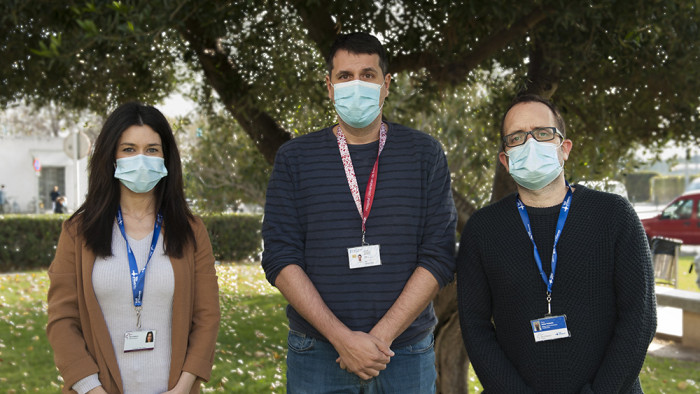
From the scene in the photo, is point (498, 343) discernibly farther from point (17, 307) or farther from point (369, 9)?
point (17, 307)

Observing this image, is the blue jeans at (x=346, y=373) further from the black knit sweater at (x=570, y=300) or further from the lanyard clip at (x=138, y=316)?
the lanyard clip at (x=138, y=316)

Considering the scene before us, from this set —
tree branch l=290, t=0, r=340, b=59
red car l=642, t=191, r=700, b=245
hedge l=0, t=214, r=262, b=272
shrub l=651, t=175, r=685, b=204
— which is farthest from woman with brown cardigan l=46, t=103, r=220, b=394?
shrub l=651, t=175, r=685, b=204

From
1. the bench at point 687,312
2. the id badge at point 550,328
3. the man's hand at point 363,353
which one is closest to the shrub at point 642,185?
the bench at point 687,312

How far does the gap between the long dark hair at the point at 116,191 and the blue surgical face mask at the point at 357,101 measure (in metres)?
0.77

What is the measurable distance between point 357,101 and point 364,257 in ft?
2.22

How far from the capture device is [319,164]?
2.81 m

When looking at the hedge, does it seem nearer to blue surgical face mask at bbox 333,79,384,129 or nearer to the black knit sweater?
blue surgical face mask at bbox 333,79,384,129

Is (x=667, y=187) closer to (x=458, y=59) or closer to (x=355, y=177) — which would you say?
(x=458, y=59)

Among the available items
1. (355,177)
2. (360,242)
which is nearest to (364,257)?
(360,242)

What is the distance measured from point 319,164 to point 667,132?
432 cm

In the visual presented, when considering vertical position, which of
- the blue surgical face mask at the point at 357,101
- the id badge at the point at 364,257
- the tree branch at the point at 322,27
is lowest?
the id badge at the point at 364,257

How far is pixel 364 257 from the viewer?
2641 mm

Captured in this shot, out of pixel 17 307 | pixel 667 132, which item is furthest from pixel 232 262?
pixel 667 132

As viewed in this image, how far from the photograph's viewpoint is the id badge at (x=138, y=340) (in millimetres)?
2586
